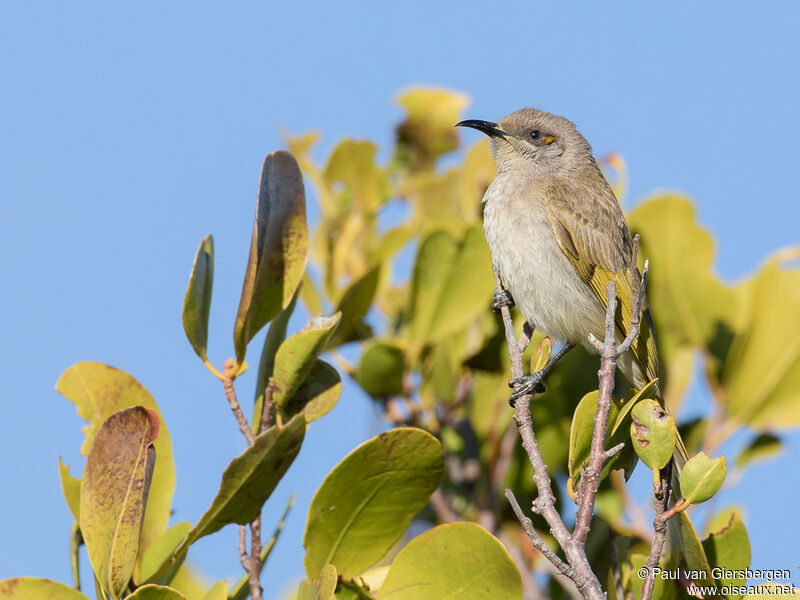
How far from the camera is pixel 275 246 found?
2.71 metres

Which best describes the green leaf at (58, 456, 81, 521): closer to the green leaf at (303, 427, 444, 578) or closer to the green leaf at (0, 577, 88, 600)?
the green leaf at (0, 577, 88, 600)

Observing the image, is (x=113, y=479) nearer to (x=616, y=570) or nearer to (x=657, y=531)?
(x=657, y=531)

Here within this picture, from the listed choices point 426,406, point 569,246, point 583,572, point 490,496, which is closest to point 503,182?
point 569,246

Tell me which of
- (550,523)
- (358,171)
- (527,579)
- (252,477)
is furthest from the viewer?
(358,171)

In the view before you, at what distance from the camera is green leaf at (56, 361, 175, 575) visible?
2.64m

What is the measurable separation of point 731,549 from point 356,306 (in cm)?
154

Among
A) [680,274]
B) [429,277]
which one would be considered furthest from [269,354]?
[680,274]

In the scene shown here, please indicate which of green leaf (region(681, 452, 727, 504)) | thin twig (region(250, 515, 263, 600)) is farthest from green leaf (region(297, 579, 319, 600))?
green leaf (region(681, 452, 727, 504))

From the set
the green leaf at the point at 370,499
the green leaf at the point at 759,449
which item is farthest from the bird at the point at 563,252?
the green leaf at the point at 370,499

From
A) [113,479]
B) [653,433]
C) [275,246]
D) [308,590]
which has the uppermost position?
[275,246]

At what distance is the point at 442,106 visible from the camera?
4461 mm

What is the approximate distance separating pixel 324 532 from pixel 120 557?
1.85 feet

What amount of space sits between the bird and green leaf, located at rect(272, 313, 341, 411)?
1.31 metres

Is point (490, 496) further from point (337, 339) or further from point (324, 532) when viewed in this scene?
point (324, 532)
